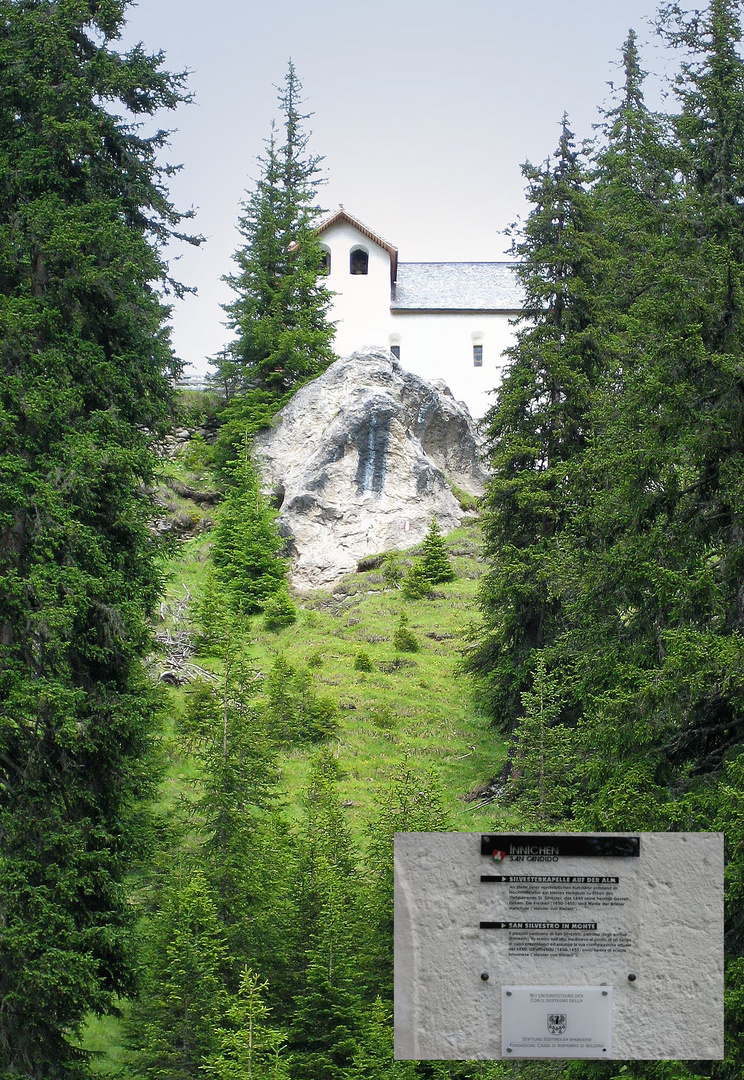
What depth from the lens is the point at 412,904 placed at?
5289 millimetres

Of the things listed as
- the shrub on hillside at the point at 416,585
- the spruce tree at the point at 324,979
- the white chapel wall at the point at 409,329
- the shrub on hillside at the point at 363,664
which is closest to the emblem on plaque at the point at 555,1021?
the spruce tree at the point at 324,979

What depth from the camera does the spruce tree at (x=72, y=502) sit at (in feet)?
46.7

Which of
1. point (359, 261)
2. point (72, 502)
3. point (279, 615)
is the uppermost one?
point (359, 261)

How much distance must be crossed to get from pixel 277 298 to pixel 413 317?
14.2 meters

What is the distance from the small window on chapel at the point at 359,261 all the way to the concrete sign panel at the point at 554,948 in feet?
174

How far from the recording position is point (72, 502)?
612 inches

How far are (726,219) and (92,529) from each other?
9.47 meters

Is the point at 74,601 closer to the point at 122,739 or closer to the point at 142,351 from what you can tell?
the point at 122,739

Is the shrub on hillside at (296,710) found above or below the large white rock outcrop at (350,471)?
below

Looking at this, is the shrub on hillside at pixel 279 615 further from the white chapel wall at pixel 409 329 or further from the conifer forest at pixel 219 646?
the white chapel wall at pixel 409 329

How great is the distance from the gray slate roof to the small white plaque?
173ft

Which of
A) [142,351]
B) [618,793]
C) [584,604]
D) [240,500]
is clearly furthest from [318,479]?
[618,793]

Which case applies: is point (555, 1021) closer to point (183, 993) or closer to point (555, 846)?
point (555, 846)

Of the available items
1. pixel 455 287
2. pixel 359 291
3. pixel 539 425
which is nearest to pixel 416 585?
pixel 539 425
